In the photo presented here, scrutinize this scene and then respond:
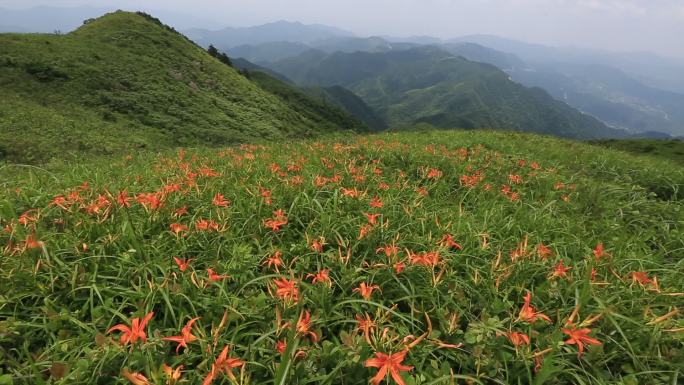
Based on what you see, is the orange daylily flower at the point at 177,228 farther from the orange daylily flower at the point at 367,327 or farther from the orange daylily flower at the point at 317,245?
the orange daylily flower at the point at 367,327

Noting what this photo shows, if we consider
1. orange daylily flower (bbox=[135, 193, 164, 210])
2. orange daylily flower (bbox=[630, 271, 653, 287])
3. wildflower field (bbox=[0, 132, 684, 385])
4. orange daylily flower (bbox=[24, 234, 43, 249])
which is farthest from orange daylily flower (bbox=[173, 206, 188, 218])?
orange daylily flower (bbox=[630, 271, 653, 287])

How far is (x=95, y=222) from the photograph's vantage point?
2.52 meters

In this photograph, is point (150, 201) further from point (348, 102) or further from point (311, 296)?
point (348, 102)

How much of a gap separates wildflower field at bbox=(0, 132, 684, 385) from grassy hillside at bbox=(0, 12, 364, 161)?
1984 cm

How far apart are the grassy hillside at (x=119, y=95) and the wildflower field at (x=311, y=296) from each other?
19837 mm

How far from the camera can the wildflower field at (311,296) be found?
154 cm

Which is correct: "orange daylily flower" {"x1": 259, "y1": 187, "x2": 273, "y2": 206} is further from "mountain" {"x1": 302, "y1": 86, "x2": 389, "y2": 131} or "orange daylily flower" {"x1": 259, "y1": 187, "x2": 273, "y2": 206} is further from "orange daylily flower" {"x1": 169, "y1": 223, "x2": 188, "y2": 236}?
"mountain" {"x1": 302, "y1": 86, "x2": 389, "y2": 131}

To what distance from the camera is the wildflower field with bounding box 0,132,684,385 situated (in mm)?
1536

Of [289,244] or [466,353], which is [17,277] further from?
[466,353]

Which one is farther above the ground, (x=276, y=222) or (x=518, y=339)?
(x=276, y=222)

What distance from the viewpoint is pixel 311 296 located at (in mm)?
2010

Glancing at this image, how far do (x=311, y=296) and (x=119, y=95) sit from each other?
122 feet

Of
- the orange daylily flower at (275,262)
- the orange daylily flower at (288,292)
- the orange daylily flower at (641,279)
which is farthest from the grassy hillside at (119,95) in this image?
the orange daylily flower at (641,279)

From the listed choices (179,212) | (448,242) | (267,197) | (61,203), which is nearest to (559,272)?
(448,242)
